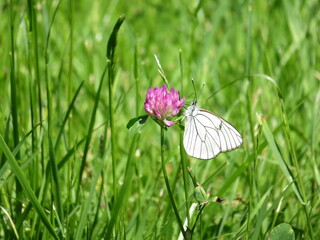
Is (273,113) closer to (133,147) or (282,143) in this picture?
(282,143)

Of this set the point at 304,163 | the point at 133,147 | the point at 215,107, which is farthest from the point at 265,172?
the point at 133,147

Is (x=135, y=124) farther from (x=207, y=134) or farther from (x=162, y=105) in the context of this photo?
(x=207, y=134)

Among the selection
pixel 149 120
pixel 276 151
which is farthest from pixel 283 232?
pixel 149 120

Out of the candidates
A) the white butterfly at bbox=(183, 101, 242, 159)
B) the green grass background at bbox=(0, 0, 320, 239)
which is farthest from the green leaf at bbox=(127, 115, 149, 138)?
the white butterfly at bbox=(183, 101, 242, 159)

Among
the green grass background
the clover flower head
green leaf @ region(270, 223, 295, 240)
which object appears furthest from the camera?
the green grass background

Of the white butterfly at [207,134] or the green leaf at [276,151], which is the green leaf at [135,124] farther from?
the green leaf at [276,151]

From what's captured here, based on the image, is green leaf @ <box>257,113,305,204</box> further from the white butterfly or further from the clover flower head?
the clover flower head

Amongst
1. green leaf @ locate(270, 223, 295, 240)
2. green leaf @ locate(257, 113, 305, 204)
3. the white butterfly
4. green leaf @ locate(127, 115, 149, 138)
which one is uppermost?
green leaf @ locate(127, 115, 149, 138)

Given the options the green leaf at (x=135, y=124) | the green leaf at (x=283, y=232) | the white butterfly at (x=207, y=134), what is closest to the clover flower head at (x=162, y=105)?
the green leaf at (x=135, y=124)
